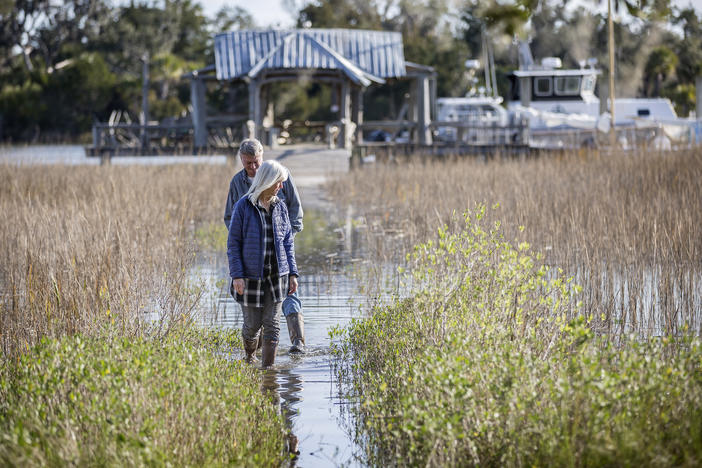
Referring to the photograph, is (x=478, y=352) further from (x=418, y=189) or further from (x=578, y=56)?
(x=578, y=56)

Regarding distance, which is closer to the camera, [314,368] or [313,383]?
[313,383]

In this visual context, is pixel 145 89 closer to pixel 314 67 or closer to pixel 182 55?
Result: pixel 182 55

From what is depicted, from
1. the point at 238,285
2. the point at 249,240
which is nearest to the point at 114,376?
the point at 238,285

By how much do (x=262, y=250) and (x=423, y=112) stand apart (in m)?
27.3

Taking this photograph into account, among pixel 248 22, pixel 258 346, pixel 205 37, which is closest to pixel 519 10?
pixel 258 346

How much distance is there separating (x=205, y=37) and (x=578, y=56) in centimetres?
2426

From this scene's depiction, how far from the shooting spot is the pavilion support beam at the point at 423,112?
33.3 meters

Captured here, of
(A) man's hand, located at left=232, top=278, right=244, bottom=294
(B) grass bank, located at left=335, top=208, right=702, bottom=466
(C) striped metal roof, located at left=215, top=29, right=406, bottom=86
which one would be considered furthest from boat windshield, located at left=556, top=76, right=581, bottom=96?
(B) grass bank, located at left=335, top=208, right=702, bottom=466

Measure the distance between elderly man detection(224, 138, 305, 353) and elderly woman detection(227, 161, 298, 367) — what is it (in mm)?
288

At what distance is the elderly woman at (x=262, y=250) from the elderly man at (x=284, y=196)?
0.29m

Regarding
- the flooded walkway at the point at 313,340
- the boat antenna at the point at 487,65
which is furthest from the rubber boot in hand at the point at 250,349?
the boat antenna at the point at 487,65

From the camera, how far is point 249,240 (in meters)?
7.04

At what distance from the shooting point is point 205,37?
2458 inches

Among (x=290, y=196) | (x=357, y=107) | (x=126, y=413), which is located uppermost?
(x=357, y=107)
